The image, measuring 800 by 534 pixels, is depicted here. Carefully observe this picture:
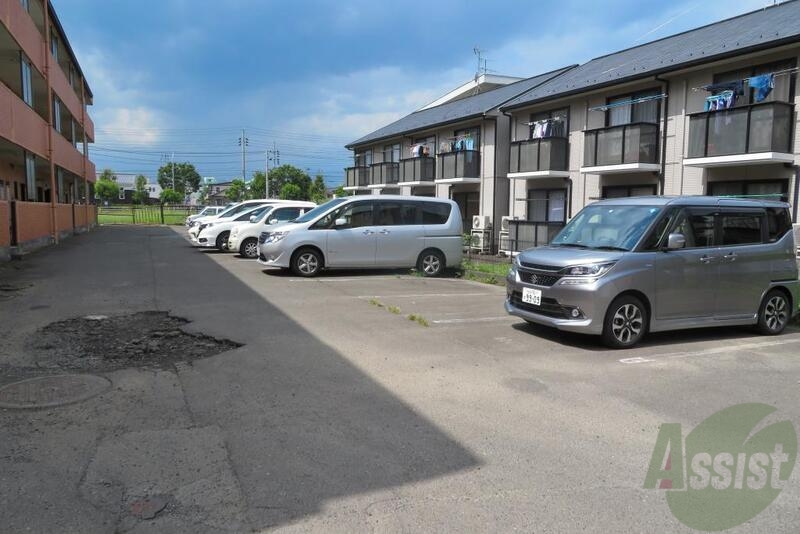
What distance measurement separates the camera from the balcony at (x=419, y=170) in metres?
28.8

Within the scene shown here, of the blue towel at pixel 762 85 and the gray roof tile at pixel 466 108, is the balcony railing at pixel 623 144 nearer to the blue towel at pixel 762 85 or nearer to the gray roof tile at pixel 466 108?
the blue towel at pixel 762 85

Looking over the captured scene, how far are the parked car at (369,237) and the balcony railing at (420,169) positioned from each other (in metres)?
15.0

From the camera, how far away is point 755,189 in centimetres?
1501

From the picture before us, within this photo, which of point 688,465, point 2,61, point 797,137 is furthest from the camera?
point 2,61

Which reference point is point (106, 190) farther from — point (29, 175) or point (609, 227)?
point (609, 227)

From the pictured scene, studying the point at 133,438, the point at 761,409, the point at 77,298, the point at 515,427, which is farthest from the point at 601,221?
the point at 77,298

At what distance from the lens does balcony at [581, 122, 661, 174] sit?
677 inches

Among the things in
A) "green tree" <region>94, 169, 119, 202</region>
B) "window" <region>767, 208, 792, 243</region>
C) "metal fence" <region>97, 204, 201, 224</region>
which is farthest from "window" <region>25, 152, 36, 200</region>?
"green tree" <region>94, 169, 119, 202</region>

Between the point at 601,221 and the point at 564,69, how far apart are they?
2050 cm

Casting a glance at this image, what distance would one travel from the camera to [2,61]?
730 inches

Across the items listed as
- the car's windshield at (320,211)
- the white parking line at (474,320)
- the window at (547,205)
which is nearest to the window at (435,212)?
the car's windshield at (320,211)

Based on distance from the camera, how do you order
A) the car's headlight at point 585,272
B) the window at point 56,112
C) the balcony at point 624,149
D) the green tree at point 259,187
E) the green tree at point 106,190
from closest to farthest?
the car's headlight at point 585,272 → the balcony at point 624,149 → the window at point 56,112 → the green tree at point 259,187 → the green tree at point 106,190

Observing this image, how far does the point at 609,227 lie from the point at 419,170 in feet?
73.4

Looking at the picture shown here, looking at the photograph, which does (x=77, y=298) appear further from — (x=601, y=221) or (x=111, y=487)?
(x=601, y=221)
